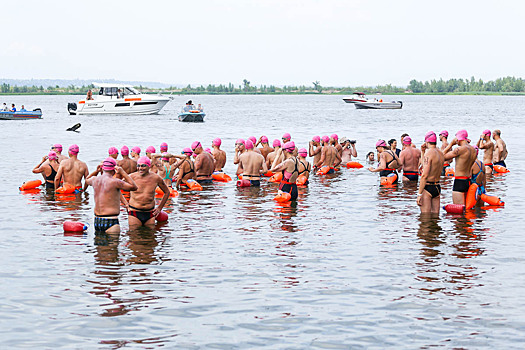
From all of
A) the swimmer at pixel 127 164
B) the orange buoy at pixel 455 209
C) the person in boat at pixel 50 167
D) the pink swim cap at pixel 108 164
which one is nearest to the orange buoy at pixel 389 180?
the orange buoy at pixel 455 209

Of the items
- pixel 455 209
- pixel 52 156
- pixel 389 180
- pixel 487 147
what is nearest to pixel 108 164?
pixel 52 156

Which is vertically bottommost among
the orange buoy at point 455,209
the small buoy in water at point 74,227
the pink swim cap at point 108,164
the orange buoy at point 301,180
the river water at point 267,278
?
the river water at point 267,278

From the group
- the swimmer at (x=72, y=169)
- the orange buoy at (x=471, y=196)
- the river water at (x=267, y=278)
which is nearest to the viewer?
the river water at (x=267, y=278)

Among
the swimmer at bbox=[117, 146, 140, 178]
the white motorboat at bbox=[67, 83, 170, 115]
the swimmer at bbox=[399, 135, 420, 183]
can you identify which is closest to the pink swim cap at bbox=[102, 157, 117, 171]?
the swimmer at bbox=[117, 146, 140, 178]

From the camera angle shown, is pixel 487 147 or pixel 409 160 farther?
pixel 487 147

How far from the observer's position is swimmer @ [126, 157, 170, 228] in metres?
16.4

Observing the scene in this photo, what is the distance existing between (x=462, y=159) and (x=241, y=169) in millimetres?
9467

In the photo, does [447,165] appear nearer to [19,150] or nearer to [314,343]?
[314,343]

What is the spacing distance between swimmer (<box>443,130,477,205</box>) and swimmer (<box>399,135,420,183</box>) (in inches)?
202

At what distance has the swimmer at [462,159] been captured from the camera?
18.5 metres

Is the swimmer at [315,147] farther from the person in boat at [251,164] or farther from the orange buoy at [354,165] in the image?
the person in boat at [251,164]

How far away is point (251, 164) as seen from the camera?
25.0 m

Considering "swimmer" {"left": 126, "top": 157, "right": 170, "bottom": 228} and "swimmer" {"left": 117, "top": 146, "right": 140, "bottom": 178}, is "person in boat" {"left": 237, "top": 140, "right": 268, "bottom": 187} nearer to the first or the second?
"swimmer" {"left": 117, "top": 146, "right": 140, "bottom": 178}

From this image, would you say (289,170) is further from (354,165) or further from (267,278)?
(354,165)
